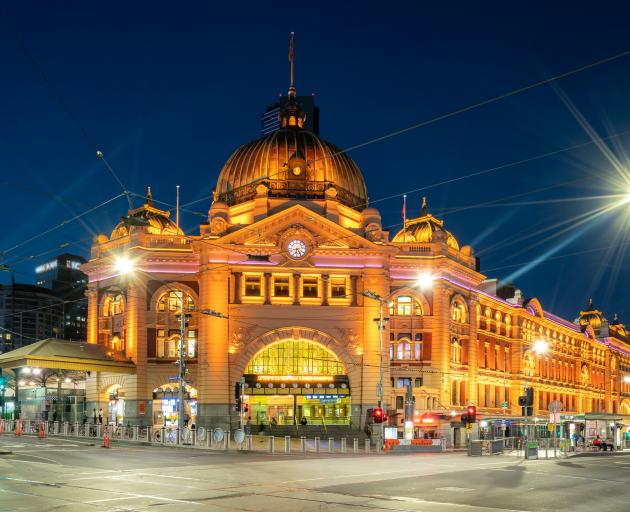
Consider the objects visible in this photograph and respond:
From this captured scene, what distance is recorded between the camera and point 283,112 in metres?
93.1

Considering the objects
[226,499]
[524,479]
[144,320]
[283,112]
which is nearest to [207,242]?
[144,320]

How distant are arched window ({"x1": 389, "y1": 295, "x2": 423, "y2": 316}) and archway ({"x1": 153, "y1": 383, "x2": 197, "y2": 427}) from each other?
19.8m

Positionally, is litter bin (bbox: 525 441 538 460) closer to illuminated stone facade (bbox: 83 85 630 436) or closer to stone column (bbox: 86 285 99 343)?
illuminated stone facade (bbox: 83 85 630 436)

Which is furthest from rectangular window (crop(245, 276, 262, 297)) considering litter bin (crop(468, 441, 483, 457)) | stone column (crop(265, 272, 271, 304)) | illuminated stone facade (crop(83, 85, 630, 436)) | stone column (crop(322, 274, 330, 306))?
litter bin (crop(468, 441, 483, 457))

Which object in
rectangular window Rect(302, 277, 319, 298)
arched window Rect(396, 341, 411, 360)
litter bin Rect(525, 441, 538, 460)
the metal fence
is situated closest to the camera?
litter bin Rect(525, 441, 538, 460)

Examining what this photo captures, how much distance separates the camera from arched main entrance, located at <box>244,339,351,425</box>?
74375 mm

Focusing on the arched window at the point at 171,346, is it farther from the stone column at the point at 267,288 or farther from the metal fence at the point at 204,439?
the stone column at the point at 267,288

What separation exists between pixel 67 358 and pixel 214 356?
474 inches

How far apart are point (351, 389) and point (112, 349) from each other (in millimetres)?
22453

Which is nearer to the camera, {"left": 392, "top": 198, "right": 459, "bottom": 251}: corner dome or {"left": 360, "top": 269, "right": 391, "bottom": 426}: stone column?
{"left": 360, "top": 269, "right": 391, "bottom": 426}: stone column

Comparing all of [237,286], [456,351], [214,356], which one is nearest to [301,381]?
[214,356]

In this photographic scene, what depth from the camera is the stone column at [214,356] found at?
72.6 meters

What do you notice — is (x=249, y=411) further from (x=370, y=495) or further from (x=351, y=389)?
(x=370, y=495)

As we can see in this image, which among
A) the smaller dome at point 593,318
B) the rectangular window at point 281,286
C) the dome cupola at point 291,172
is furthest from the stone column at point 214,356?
→ the smaller dome at point 593,318
